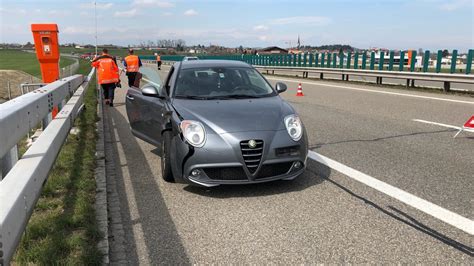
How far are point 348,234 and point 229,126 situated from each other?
5.52 feet

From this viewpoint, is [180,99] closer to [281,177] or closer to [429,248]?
[281,177]

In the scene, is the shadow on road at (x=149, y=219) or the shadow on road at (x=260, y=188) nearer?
the shadow on road at (x=149, y=219)

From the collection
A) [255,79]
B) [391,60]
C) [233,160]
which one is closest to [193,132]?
[233,160]

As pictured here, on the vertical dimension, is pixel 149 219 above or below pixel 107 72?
below

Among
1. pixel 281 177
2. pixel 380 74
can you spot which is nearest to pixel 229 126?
pixel 281 177

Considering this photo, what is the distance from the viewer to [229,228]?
155 inches

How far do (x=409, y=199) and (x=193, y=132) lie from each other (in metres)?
2.37

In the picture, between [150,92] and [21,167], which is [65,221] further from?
[150,92]

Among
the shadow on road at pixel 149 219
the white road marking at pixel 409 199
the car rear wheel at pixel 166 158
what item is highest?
the car rear wheel at pixel 166 158

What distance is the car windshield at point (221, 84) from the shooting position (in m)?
5.72

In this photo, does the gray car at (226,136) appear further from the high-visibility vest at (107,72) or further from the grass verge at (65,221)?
the high-visibility vest at (107,72)

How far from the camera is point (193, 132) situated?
15.4 feet

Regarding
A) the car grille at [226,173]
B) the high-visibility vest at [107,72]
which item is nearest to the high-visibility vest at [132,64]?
the high-visibility vest at [107,72]

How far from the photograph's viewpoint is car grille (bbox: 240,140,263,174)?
454 cm
